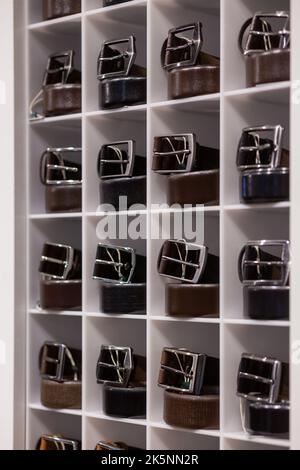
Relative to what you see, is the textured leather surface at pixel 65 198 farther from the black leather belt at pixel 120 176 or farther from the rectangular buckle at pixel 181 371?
the rectangular buckle at pixel 181 371

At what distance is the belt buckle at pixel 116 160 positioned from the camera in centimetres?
280

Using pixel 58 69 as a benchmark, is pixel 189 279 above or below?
below

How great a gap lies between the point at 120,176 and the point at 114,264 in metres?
0.27

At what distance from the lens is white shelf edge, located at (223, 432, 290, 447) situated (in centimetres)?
244

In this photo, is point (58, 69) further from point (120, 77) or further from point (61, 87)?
point (120, 77)

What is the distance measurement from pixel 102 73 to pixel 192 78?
13.4 inches

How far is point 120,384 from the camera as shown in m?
2.80

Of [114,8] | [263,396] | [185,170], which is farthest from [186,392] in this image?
[114,8]

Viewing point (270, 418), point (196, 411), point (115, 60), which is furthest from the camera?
point (115, 60)

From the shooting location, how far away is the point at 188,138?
266 cm

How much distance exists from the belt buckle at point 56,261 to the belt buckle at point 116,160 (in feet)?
0.93

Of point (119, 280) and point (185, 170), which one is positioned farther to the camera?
point (119, 280)
